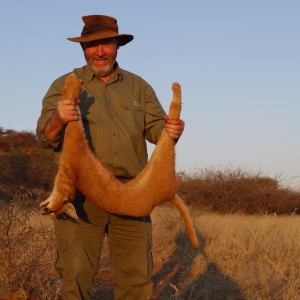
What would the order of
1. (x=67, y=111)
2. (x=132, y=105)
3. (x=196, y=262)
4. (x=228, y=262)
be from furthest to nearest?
(x=196, y=262)
(x=228, y=262)
(x=132, y=105)
(x=67, y=111)

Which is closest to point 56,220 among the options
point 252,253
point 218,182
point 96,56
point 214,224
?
point 96,56

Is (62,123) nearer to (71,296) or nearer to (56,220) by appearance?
(56,220)

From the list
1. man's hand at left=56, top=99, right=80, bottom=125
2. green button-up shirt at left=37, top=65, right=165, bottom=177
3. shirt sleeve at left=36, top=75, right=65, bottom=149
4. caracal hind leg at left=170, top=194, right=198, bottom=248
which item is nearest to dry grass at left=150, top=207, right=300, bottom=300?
caracal hind leg at left=170, top=194, right=198, bottom=248

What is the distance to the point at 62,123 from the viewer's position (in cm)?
348

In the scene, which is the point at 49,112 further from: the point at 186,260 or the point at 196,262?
the point at 186,260

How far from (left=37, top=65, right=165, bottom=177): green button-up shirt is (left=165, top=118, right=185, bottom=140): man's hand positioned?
565 millimetres

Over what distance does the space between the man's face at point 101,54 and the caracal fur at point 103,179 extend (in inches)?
31.6

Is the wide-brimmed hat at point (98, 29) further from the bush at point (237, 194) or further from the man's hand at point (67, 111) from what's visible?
the bush at point (237, 194)

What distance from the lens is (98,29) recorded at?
4.13 m

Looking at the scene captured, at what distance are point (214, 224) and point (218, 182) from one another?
717 centimetres

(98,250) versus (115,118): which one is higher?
(115,118)

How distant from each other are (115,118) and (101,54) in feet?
1.57

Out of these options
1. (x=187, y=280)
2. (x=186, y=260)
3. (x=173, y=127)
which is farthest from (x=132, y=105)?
(x=186, y=260)

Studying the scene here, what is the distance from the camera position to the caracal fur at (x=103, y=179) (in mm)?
3418
